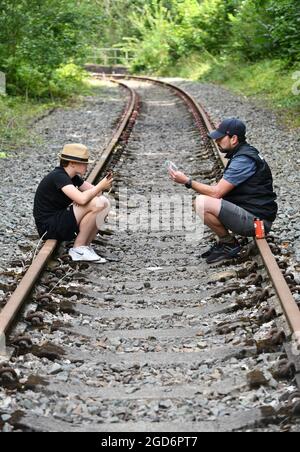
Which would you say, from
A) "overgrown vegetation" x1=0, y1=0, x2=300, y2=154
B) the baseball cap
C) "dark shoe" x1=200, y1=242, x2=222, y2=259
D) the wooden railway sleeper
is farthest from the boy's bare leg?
"overgrown vegetation" x1=0, y1=0, x2=300, y2=154

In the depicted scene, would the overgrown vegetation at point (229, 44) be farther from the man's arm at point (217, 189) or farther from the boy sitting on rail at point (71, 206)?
the boy sitting on rail at point (71, 206)

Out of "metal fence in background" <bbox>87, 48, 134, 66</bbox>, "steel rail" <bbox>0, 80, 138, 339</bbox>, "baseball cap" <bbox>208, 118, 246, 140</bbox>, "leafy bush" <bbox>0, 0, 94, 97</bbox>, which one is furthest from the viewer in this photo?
"metal fence in background" <bbox>87, 48, 134, 66</bbox>

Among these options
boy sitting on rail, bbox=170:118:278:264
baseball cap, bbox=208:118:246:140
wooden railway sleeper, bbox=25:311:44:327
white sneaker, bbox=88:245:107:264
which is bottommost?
white sneaker, bbox=88:245:107:264

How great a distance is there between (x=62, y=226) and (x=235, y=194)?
1.53 meters

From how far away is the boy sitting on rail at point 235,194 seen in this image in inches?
273

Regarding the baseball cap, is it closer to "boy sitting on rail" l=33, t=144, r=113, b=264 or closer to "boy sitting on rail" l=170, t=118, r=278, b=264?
"boy sitting on rail" l=170, t=118, r=278, b=264

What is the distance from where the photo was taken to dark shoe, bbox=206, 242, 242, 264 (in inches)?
277

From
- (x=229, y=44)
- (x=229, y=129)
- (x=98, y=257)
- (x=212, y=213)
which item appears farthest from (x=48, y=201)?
(x=229, y=44)

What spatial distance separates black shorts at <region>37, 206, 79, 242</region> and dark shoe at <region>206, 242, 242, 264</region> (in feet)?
3.95

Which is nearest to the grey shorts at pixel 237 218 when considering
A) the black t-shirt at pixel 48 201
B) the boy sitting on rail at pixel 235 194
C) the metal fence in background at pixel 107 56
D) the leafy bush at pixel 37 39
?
the boy sitting on rail at pixel 235 194

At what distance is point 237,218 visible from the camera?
6.98 metres

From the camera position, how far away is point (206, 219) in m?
7.19

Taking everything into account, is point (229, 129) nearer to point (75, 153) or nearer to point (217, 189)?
point (217, 189)
